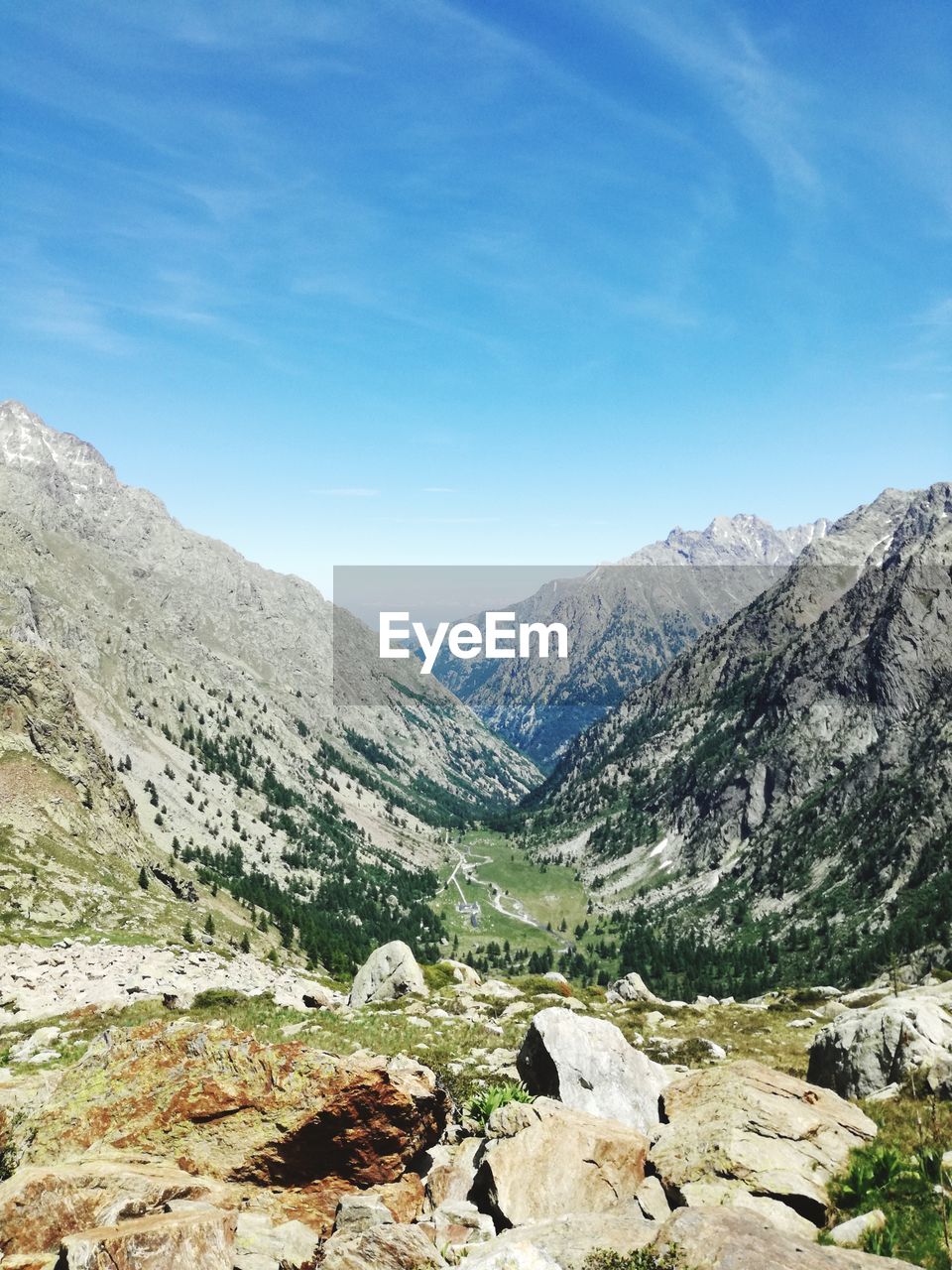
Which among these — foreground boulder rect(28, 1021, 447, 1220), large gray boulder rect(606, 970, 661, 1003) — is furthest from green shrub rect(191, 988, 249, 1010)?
large gray boulder rect(606, 970, 661, 1003)

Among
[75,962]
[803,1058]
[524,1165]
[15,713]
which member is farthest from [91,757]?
[524,1165]

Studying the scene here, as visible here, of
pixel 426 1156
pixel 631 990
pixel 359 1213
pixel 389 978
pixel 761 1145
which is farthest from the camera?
pixel 631 990

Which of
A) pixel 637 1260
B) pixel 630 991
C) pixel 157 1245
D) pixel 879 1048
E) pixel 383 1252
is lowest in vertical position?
pixel 630 991

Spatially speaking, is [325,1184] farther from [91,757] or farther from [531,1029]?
[91,757]

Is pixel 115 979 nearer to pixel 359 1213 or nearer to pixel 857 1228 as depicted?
pixel 359 1213

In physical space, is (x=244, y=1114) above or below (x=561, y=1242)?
below

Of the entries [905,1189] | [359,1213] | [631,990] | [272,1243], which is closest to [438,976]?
[631,990]

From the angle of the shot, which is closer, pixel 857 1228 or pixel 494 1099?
pixel 857 1228

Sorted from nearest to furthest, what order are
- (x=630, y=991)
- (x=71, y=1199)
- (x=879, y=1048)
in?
(x=71, y=1199), (x=879, y=1048), (x=630, y=991)
